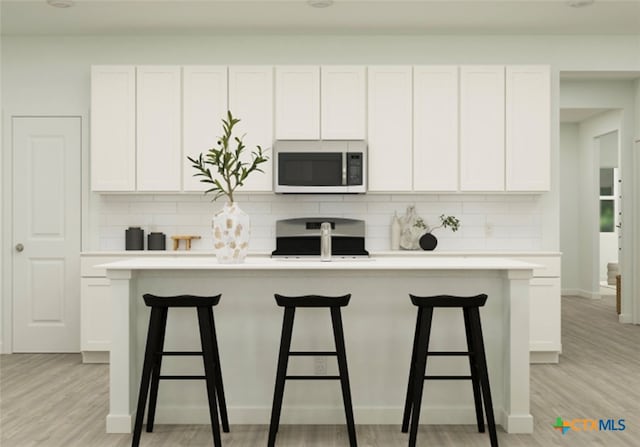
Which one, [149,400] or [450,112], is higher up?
[450,112]

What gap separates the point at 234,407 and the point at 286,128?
2593 mm

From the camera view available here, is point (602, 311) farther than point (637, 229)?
Yes

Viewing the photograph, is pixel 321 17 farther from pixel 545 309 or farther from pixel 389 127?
pixel 545 309

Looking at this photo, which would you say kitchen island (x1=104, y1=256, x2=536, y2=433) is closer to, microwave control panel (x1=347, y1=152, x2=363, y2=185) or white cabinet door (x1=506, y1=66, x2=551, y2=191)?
microwave control panel (x1=347, y1=152, x2=363, y2=185)

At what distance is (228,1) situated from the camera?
4.80 m

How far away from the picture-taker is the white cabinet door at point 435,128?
17.5 ft

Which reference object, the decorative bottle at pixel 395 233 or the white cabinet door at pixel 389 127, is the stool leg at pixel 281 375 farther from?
the decorative bottle at pixel 395 233

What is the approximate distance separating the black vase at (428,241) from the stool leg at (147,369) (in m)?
2.83

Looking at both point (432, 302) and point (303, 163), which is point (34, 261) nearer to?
point (303, 163)

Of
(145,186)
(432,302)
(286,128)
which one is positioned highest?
(286,128)

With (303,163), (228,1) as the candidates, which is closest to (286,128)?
(303,163)

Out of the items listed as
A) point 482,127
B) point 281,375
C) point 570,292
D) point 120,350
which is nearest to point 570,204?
point 570,292

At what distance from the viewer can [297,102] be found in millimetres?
5332

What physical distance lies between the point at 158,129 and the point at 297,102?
122cm
